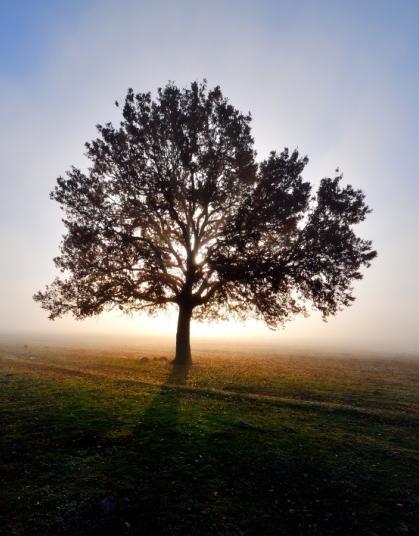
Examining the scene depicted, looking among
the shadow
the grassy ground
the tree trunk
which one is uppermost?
the tree trunk

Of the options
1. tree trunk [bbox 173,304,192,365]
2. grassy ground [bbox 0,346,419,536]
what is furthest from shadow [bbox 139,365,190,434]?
tree trunk [bbox 173,304,192,365]

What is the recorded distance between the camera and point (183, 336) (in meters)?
37.2

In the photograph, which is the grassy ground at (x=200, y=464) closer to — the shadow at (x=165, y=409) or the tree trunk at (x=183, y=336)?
the shadow at (x=165, y=409)

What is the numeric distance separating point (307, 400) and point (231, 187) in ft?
65.2

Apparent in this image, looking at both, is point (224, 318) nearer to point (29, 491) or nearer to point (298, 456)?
point (298, 456)

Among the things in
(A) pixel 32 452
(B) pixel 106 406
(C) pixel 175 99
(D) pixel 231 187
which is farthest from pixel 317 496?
(C) pixel 175 99

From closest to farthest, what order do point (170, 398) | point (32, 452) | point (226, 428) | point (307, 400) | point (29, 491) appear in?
point (29, 491) < point (32, 452) < point (226, 428) < point (170, 398) < point (307, 400)

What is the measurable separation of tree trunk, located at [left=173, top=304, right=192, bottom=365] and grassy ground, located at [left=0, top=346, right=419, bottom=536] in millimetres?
14936

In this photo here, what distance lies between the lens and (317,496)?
35.3ft

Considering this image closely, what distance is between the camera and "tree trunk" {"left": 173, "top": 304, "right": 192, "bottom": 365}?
121 ft

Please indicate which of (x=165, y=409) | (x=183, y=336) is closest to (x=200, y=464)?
(x=165, y=409)

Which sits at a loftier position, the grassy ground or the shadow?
the shadow

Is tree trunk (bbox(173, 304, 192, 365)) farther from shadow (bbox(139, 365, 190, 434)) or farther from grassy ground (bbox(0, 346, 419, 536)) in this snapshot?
grassy ground (bbox(0, 346, 419, 536))

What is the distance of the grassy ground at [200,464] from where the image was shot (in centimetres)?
933
